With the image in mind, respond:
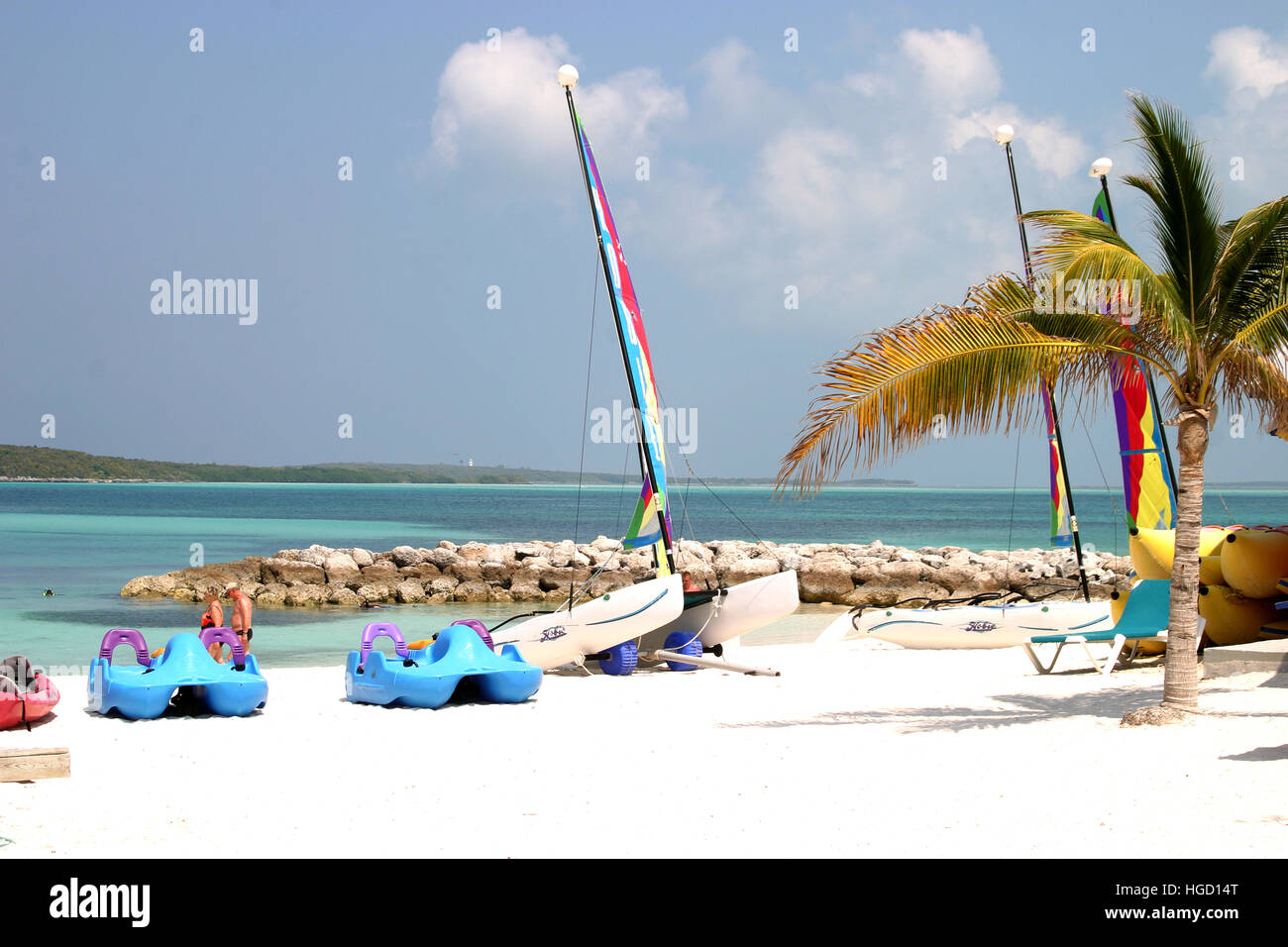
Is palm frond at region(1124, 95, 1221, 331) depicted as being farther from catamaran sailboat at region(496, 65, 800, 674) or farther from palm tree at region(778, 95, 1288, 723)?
catamaran sailboat at region(496, 65, 800, 674)

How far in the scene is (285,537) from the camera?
59469mm

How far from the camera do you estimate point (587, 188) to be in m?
13.0

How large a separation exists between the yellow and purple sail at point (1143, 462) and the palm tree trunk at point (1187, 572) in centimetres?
515

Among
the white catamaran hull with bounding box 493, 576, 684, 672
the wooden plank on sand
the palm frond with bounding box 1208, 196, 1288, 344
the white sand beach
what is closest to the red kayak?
the white sand beach

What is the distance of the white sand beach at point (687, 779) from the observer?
5062 mm

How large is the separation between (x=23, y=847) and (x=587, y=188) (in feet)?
32.0

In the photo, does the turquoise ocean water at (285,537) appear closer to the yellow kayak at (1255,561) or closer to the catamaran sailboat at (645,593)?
the catamaran sailboat at (645,593)

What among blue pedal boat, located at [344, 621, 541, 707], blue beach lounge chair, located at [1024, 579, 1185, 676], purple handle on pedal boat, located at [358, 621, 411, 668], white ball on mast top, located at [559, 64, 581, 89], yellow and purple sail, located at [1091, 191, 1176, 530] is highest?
white ball on mast top, located at [559, 64, 581, 89]

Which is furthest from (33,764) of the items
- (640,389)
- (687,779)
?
(640,389)

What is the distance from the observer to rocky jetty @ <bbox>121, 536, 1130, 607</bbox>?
82.9ft

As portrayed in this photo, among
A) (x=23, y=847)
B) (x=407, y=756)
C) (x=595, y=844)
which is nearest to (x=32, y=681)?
(x=407, y=756)

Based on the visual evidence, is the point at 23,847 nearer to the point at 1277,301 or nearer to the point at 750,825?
the point at 750,825

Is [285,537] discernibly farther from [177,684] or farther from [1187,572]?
[1187,572]

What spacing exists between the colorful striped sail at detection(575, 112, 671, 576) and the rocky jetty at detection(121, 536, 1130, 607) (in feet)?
39.2
